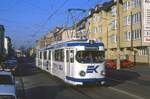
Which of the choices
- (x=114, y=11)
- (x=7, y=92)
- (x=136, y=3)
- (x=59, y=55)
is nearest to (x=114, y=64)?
(x=136, y=3)

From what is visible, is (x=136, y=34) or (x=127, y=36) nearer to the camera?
(x=136, y=34)

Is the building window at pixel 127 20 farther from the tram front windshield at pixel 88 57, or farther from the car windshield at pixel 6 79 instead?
the car windshield at pixel 6 79

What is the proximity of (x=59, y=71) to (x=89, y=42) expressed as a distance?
16.4ft

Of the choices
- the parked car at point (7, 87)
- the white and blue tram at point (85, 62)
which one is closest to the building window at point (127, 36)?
the white and blue tram at point (85, 62)

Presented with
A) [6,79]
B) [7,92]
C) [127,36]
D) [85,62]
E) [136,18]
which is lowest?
[7,92]

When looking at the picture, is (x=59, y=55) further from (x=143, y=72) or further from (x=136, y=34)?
(x=136, y=34)

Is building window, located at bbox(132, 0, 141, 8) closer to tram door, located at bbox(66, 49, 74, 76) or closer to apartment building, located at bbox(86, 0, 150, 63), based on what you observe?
apartment building, located at bbox(86, 0, 150, 63)

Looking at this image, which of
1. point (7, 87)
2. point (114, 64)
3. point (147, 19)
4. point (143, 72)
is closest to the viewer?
point (7, 87)

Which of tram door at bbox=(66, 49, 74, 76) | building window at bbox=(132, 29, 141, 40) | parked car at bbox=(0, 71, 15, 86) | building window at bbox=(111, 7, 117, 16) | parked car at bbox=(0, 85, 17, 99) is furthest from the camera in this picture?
building window at bbox=(111, 7, 117, 16)

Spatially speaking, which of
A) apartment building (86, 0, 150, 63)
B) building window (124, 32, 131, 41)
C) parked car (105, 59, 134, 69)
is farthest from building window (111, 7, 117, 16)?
parked car (105, 59, 134, 69)

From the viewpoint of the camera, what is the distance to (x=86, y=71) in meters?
25.0

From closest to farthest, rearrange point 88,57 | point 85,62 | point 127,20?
point 85,62
point 88,57
point 127,20

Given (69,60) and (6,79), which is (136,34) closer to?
(69,60)

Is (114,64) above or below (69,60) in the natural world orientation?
below
